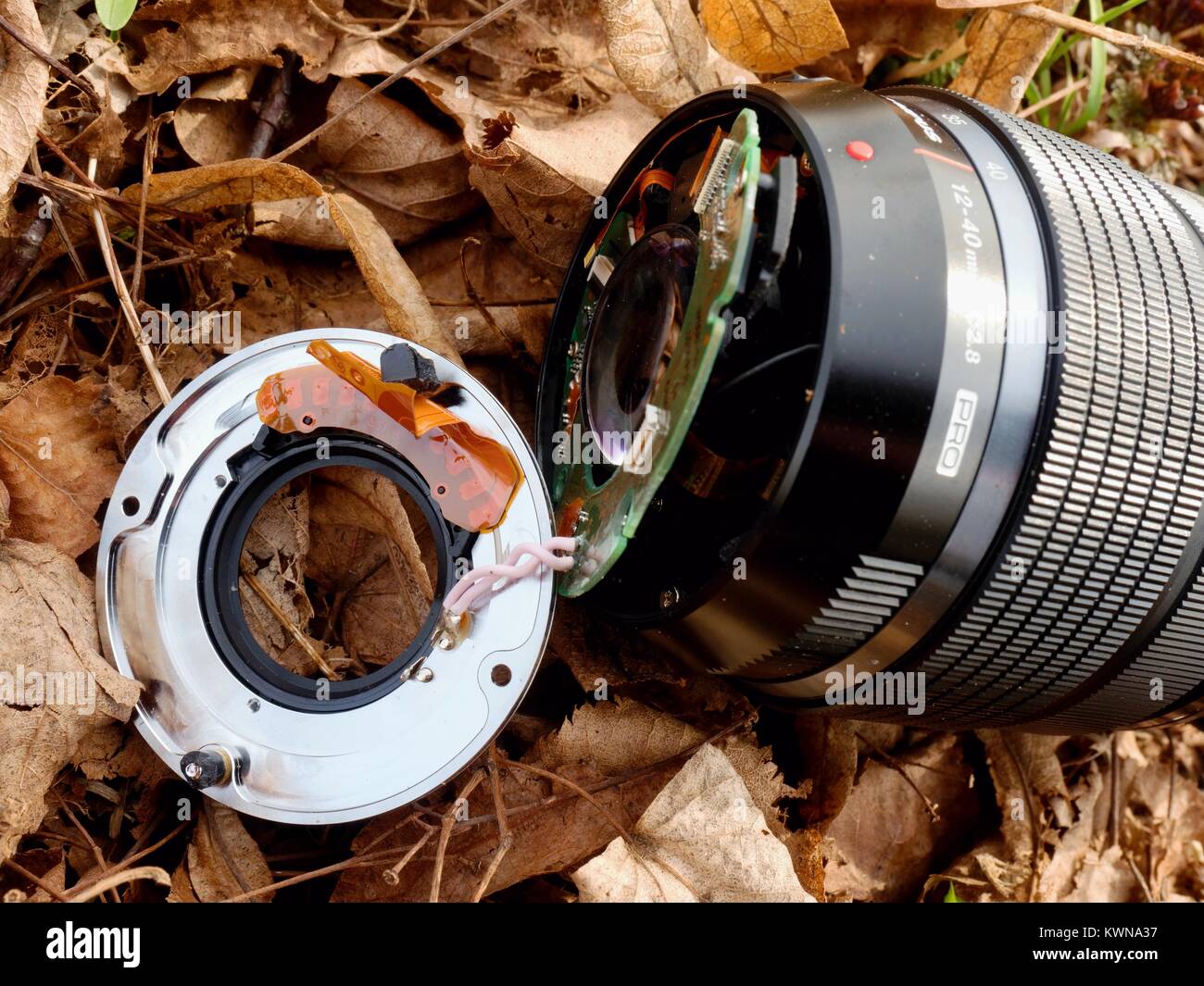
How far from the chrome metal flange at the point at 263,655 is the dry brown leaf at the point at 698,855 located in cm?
25

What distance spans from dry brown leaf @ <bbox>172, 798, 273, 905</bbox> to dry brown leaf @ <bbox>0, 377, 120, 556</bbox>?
0.37m

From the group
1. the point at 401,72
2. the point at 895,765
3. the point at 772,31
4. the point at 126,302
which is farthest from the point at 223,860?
the point at 772,31

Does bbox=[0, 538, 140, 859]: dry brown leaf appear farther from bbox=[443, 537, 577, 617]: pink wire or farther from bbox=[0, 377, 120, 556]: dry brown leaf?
bbox=[443, 537, 577, 617]: pink wire

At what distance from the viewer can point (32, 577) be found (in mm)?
1219

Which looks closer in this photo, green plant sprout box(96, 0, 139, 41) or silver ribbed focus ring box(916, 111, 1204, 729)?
silver ribbed focus ring box(916, 111, 1204, 729)

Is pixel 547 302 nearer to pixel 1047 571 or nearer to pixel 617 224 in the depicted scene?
pixel 617 224

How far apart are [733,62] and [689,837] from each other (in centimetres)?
106

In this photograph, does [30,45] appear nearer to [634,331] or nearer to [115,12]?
[115,12]

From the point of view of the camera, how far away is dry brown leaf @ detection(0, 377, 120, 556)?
1268mm

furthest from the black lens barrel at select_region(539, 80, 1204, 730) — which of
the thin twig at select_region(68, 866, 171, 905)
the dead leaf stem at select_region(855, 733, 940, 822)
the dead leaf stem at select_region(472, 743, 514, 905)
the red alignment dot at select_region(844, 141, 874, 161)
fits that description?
the thin twig at select_region(68, 866, 171, 905)

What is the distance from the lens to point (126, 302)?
1.32 m

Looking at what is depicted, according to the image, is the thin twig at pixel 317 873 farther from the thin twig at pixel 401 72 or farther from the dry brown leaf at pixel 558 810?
the thin twig at pixel 401 72
